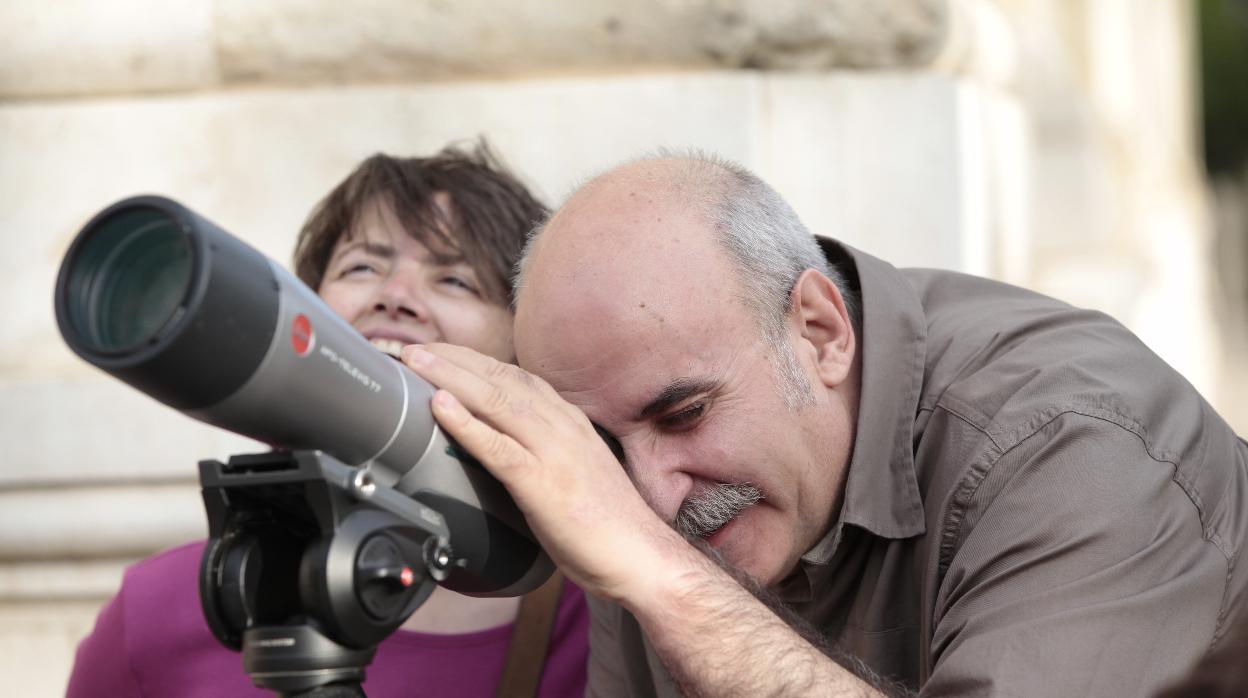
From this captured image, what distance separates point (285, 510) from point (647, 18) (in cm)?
169

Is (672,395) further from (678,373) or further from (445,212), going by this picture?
(445,212)

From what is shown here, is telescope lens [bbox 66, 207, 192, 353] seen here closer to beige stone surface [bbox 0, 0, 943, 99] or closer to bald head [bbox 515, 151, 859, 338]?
bald head [bbox 515, 151, 859, 338]

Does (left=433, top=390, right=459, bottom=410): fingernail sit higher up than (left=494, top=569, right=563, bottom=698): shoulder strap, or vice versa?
(left=433, top=390, right=459, bottom=410): fingernail

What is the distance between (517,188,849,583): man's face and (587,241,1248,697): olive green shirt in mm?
76

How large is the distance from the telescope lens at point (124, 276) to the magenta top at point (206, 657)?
1.05 meters

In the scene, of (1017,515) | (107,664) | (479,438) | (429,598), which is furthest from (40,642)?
(1017,515)

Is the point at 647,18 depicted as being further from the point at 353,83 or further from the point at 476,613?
the point at 476,613

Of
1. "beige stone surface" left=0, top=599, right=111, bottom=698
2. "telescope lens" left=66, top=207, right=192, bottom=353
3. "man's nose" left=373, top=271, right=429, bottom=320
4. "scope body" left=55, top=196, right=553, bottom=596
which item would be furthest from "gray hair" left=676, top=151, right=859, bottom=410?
"beige stone surface" left=0, top=599, right=111, bottom=698

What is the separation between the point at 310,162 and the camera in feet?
9.94

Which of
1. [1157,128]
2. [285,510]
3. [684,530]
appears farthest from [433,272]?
[1157,128]

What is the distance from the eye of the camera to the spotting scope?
133cm

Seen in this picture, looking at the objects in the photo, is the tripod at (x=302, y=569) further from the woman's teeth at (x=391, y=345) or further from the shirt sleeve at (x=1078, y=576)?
the woman's teeth at (x=391, y=345)

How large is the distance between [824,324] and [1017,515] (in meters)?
0.48

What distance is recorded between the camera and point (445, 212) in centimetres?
250
